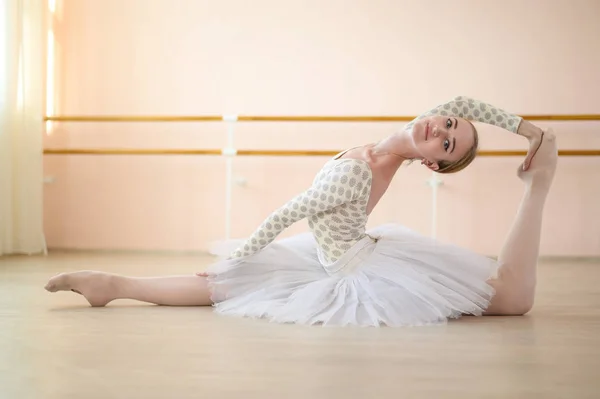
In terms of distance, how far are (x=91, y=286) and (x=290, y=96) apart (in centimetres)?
258

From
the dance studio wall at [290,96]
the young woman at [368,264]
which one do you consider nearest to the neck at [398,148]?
the young woman at [368,264]

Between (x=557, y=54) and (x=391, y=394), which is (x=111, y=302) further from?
(x=557, y=54)

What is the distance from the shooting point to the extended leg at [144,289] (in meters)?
1.99

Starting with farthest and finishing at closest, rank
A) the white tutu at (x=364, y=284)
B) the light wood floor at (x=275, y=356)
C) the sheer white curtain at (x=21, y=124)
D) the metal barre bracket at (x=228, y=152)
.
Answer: the metal barre bracket at (x=228, y=152) → the sheer white curtain at (x=21, y=124) → the white tutu at (x=364, y=284) → the light wood floor at (x=275, y=356)

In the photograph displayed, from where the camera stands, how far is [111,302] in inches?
84.5

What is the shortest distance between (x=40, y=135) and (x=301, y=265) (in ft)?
8.26

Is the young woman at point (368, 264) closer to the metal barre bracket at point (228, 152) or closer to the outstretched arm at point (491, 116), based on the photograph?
the outstretched arm at point (491, 116)

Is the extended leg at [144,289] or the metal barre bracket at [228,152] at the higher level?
the metal barre bracket at [228,152]

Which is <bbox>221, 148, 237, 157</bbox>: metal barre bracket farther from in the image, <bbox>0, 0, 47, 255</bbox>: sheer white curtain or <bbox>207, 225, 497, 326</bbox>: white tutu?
<bbox>207, 225, 497, 326</bbox>: white tutu

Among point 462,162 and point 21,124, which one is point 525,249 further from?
point 21,124

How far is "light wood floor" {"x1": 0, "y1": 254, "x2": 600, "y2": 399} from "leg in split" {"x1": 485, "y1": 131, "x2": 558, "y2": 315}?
6cm

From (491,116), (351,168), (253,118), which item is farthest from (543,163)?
(253,118)

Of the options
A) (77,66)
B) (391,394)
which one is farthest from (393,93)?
(391,394)

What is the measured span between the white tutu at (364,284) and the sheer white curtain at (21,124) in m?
2.19
